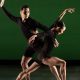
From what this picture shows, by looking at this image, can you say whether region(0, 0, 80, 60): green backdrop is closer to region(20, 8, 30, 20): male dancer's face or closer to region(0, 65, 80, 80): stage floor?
region(0, 65, 80, 80): stage floor

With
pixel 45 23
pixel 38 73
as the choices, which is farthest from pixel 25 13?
pixel 45 23

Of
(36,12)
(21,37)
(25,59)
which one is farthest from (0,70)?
(25,59)

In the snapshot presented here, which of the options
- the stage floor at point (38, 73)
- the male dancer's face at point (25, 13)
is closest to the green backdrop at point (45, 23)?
the stage floor at point (38, 73)

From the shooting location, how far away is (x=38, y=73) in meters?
9.53

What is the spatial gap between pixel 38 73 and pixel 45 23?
1.56 meters

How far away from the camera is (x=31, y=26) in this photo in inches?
286

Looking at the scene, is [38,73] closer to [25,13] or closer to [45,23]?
[45,23]

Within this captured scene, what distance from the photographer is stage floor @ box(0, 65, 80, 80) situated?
8789mm

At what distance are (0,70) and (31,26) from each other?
2923mm

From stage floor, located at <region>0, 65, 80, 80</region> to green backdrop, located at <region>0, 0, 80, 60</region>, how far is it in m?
0.43

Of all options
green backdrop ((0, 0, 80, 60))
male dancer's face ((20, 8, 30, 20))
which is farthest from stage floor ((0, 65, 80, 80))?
male dancer's face ((20, 8, 30, 20))

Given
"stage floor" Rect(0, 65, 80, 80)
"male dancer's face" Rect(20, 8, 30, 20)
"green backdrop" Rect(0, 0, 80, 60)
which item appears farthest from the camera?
"green backdrop" Rect(0, 0, 80, 60)

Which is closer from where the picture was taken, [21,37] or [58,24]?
[58,24]

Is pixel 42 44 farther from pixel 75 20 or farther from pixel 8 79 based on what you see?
pixel 75 20
